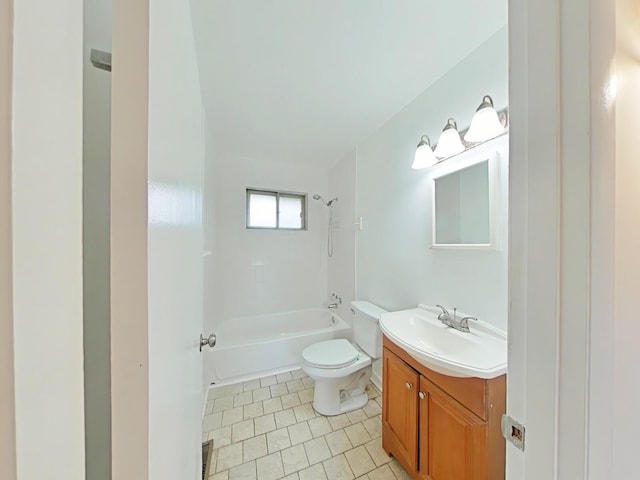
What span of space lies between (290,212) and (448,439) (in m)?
2.85

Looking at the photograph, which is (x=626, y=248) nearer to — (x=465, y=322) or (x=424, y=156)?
(x=465, y=322)

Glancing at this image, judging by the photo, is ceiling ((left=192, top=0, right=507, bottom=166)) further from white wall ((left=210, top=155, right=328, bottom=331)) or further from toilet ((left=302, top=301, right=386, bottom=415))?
toilet ((left=302, top=301, right=386, bottom=415))

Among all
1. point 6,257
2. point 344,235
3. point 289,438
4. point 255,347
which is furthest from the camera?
point 344,235

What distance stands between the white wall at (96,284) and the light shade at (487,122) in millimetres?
1474

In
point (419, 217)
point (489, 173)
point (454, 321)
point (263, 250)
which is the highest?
point (489, 173)

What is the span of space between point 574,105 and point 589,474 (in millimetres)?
720

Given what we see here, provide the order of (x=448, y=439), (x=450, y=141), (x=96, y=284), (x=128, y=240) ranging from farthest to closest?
1. (x=450, y=141)
2. (x=448, y=439)
3. (x=96, y=284)
4. (x=128, y=240)

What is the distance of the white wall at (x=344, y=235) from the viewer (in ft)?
9.16

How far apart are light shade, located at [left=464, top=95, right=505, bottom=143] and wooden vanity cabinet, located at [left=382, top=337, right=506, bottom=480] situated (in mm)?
1112

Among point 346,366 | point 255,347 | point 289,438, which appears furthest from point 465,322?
point 255,347

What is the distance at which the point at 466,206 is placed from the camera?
1.46m

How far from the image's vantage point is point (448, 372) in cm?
100

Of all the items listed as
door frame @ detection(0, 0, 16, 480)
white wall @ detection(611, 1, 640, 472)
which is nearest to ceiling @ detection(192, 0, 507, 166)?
white wall @ detection(611, 1, 640, 472)

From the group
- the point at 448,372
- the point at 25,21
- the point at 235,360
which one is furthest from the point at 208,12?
the point at 235,360
